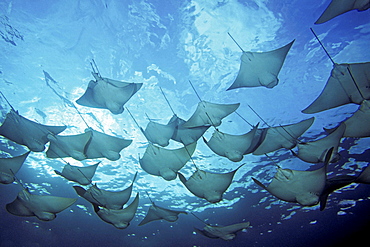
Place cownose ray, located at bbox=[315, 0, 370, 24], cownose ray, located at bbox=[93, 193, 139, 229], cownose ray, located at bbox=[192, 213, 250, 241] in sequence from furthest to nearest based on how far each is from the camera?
1. cownose ray, located at bbox=[192, 213, 250, 241]
2. cownose ray, located at bbox=[93, 193, 139, 229]
3. cownose ray, located at bbox=[315, 0, 370, 24]

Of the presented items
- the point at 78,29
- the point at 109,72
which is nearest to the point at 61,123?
the point at 109,72

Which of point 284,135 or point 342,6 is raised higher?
point 342,6

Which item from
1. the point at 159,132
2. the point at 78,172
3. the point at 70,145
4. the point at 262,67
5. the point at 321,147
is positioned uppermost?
the point at 262,67

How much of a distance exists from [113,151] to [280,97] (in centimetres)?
581

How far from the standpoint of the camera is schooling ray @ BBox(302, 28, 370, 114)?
4.18 metres

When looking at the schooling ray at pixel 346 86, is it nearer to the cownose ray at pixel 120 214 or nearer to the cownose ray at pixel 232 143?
the cownose ray at pixel 232 143

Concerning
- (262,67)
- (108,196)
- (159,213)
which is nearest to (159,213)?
(159,213)

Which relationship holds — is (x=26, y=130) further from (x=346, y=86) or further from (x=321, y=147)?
(x=346, y=86)

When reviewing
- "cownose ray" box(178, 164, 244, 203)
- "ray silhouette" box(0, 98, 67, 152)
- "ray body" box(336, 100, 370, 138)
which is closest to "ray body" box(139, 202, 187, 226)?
"cownose ray" box(178, 164, 244, 203)

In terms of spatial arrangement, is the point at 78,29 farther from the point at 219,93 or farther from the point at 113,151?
the point at 219,93

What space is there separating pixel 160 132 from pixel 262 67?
2.70 metres

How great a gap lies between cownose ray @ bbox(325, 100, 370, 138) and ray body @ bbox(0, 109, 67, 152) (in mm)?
6544

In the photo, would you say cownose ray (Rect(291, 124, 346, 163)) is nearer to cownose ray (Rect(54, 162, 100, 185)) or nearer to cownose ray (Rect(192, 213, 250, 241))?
cownose ray (Rect(192, 213, 250, 241))

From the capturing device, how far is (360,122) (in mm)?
4781
